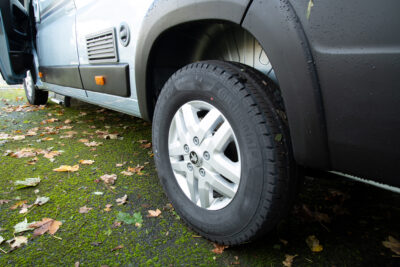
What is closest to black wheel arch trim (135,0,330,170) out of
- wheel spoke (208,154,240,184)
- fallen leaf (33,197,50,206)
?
wheel spoke (208,154,240,184)

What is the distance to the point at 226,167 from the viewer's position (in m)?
1.18

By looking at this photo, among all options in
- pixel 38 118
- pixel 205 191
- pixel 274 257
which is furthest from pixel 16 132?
pixel 274 257

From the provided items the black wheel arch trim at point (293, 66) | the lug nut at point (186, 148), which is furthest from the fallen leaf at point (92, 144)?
the black wheel arch trim at point (293, 66)

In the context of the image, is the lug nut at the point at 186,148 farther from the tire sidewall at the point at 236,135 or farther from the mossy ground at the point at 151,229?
the mossy ground at the point at 151,229

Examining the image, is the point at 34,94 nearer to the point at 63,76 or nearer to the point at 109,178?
the point at 63,76

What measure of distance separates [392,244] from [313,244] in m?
0.39

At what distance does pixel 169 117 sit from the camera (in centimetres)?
146

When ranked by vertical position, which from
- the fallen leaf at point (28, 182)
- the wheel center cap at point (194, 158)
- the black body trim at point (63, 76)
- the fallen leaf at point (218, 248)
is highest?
the black body trim at point (63, 76)

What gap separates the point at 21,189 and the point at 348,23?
2.13 metres

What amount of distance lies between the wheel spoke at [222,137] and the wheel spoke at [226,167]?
0.14ft

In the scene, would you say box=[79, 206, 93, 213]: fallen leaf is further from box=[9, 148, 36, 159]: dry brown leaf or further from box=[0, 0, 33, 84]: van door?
box=[0, 0, 33, 84]: van door

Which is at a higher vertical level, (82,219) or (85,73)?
(85,73)

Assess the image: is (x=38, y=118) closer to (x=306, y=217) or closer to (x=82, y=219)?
(x=82, y=219)

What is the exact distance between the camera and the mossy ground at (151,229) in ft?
4.11
